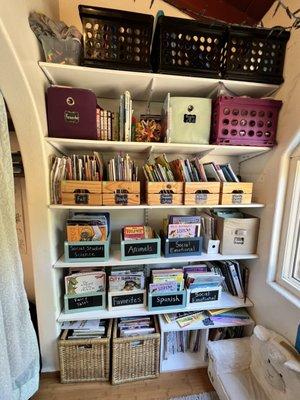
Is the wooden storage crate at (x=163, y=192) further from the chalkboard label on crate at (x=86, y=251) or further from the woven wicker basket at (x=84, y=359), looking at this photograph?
the woven wicker basket at (x=84, y=359)

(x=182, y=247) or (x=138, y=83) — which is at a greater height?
(x=138, y=83)

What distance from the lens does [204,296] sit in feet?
4.95

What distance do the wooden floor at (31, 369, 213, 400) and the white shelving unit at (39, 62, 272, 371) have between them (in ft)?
0.31

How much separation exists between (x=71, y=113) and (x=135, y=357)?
5.36ft

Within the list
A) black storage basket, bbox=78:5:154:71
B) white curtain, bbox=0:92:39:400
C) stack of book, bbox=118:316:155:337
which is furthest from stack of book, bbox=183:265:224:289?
black storage basket, bbox=78:5:154:71

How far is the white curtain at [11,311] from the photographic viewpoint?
96 centimetres

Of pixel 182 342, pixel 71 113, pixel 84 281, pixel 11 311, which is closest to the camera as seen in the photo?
pixel 11 311

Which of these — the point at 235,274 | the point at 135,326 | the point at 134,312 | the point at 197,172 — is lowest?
the point at 135,326

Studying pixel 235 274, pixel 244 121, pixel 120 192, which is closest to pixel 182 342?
pixel 235 274

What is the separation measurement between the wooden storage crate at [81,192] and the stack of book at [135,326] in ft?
2.99

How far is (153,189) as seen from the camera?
50.3 inches

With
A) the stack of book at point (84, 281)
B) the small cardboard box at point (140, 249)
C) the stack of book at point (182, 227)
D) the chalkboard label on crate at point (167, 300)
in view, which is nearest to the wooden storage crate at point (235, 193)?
the stack of book at point (182, 227)

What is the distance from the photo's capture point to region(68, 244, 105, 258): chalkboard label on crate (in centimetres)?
130

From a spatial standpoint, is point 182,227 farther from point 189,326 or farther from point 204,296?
point 189,326
